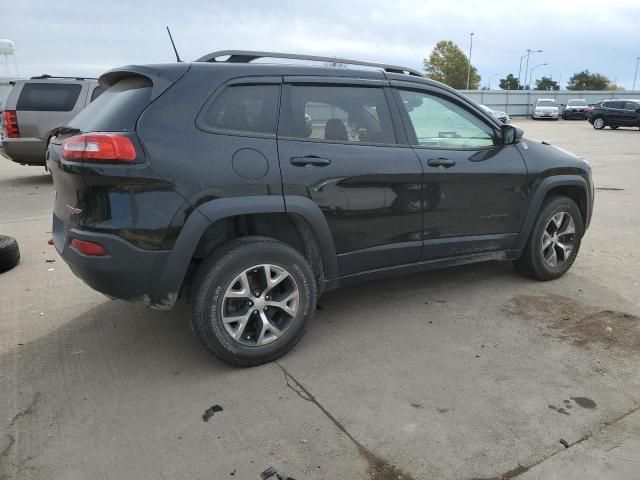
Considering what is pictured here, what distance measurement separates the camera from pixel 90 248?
2.96 m

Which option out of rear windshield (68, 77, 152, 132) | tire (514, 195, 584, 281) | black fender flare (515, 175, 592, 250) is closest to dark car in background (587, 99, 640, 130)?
tire (514, 195, 584, 281)

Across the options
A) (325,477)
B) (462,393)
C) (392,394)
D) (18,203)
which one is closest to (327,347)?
(392,394)

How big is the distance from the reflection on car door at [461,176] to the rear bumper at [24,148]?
8.38 m

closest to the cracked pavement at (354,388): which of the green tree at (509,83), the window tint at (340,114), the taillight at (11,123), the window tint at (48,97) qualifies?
the window tint at (340,114)

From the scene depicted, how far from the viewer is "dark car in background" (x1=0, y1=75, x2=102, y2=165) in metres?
9.78

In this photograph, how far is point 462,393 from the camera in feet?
9.83

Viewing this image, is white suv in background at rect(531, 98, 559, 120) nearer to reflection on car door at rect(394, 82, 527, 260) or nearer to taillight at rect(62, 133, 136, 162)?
reflection on car door at rect(394, 82, 527, 260)

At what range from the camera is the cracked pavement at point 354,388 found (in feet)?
8.08

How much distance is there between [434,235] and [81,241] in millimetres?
2437

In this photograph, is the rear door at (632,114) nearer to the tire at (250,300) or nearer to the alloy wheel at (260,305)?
the tire at (250,300)

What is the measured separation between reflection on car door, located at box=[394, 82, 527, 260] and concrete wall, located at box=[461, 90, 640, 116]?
1678 inches

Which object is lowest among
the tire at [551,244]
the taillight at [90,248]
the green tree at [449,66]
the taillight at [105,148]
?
the tire at [551,244]

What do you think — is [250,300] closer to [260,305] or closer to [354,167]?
[260,305]

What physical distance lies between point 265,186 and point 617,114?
31.1 m
